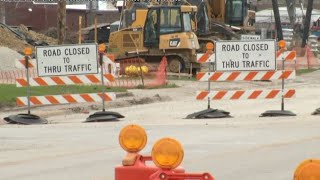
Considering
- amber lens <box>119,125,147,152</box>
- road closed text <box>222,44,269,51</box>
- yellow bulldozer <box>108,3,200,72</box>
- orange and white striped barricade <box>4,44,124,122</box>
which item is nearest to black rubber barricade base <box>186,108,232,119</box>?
road closed text <box>222,44,269,51</box>

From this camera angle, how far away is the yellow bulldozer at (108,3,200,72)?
34.6 metres

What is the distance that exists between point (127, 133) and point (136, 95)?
1939 centimetres

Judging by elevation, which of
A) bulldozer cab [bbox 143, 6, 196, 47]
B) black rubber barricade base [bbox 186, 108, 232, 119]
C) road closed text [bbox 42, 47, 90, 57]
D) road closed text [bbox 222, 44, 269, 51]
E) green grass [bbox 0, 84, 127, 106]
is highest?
bulldozer cab [bbox 143, 6, 196, 47]

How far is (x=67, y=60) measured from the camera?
59.9ft

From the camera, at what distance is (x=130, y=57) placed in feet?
116

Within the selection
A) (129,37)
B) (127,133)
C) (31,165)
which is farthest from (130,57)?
(127,133)

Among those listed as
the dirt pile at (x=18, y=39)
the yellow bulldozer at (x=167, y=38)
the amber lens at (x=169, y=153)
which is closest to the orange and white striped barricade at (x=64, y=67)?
the amber lens at (x=169, y=153)

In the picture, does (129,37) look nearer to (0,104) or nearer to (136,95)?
(136,95)

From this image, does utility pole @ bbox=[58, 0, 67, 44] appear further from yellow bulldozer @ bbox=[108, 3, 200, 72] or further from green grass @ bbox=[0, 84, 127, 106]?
green grass @ bbox=[0, 84, 127, 106]

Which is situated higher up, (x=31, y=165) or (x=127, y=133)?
(x=127, y=133)

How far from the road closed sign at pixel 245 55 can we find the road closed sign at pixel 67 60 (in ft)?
10.1

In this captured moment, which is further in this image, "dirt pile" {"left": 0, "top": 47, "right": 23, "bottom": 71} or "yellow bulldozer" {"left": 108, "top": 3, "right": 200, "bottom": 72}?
"dirt pile" {"left": 0, "top": 47, "right": 23, "bottom": 71}

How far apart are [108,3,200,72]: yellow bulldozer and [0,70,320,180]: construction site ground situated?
12208 millimetres

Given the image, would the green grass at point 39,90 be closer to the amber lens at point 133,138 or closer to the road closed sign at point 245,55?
the road closed sign at point 245,55
